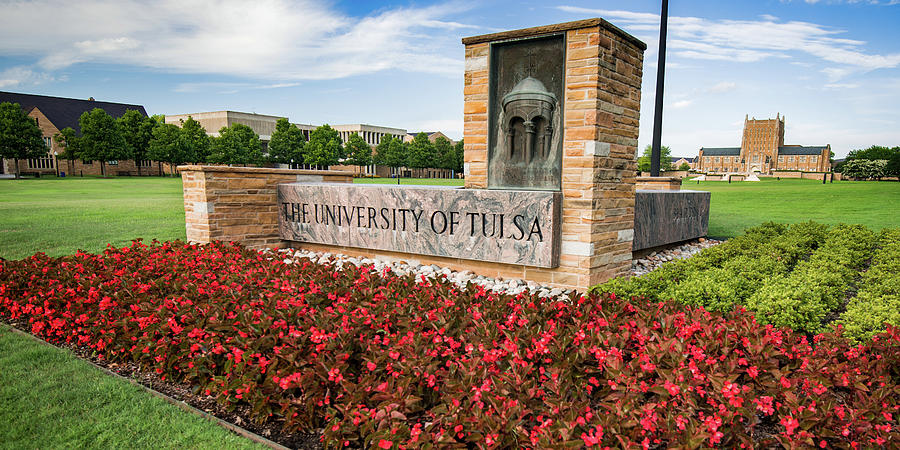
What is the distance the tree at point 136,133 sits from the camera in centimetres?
5250

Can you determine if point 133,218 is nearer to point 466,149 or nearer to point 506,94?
point 466,149

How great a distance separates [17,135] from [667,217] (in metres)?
59.0

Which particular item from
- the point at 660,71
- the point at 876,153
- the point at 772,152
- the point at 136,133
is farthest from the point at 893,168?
the point at 136,133

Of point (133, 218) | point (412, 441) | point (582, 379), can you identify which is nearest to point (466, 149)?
point (582, 379)

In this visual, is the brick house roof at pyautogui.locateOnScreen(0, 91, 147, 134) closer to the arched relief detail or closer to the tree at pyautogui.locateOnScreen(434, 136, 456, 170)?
the tree at pyautogui.locateOnScreen(434, 136, 456, 170)

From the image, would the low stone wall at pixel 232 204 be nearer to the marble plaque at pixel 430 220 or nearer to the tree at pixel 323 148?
the marble plaque at pixel 430 220

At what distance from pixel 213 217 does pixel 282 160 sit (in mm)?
62963

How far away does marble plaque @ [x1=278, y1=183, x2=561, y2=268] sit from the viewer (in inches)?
224

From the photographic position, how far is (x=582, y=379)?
2.85 m

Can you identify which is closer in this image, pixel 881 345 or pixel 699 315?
pixel 881 345

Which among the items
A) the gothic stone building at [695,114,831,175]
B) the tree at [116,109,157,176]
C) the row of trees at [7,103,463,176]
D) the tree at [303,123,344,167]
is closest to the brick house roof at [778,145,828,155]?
the gothic stone building at [695,114,831,175]

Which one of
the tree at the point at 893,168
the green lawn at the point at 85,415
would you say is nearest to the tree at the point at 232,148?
the green lawn at the point at 85,415

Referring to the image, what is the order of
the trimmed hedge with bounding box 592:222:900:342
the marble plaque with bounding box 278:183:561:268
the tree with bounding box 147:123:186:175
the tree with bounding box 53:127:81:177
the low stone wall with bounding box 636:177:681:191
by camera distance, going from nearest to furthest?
the trimmed hedge with bounding box 592:222:900:342 < the marble plaque with bounding box 278:183:561:268 < the low stone wall with bounding box 636:177:681:191 < the tree with bounding box 53:127:81:177 < the tree with bounding box 147:123:186:175

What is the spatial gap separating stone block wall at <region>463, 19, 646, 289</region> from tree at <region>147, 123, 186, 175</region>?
2218 inches
